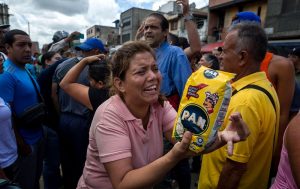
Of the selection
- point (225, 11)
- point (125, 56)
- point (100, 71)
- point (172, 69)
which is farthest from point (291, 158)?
point (225, 11)

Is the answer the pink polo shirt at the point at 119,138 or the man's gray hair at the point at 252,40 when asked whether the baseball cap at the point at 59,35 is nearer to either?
the pink polo shirt at the point at 119,138

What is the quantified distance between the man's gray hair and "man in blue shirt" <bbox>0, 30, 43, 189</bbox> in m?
2.18

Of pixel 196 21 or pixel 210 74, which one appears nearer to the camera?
pixel 210 74

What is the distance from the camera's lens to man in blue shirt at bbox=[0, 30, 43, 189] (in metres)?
2.34

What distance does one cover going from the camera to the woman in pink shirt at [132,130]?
114 cm

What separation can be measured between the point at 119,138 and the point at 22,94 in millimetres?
1758

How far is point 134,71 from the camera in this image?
1351 mm

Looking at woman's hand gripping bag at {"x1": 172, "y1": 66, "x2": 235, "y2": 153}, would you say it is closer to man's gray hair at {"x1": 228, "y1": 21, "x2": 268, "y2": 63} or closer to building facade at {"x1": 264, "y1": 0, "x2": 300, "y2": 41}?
man's gray hair at {"x1": 228, "y1": 21, "x2": 268, "y2": 63}

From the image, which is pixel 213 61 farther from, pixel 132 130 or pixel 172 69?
pixel 132 130

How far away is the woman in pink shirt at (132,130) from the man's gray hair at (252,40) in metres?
0.65

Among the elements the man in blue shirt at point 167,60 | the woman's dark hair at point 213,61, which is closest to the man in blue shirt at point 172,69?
the man in blue shirt at point 167,60

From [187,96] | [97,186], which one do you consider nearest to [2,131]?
[97,186]

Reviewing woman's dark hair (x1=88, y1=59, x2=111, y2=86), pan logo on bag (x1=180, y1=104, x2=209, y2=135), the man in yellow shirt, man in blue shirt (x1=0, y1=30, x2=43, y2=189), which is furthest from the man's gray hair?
man in blue shirt (x1=0, y1=30, x2=43, y2=189)

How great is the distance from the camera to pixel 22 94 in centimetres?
248
